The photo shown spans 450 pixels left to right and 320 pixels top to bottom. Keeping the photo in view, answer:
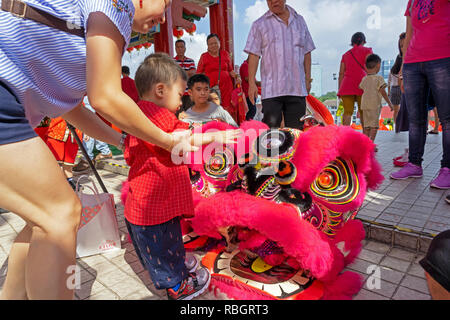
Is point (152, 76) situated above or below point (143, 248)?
above

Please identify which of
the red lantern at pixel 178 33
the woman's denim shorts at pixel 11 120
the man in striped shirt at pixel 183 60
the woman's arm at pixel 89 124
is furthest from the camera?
the red lantern at pixel 178 33

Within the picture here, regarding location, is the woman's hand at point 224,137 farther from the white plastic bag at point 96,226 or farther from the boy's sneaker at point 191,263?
the white plastic bag at point 96,226

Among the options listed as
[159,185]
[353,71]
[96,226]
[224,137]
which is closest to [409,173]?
[353,71]

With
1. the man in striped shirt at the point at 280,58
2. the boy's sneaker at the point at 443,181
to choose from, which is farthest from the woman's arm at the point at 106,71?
the boy's sneaker at the point at 443,181

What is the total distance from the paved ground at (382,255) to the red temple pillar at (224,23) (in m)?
5.48

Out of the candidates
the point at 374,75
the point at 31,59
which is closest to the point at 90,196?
the point at 31,59

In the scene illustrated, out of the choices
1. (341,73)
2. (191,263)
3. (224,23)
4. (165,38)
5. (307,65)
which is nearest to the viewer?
(191,263)

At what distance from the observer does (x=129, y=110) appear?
2.98 feet

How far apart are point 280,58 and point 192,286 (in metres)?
2.07

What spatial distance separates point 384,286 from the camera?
1.49 m

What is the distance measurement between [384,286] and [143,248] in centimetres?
125

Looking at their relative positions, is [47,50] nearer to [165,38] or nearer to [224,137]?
[224,137]

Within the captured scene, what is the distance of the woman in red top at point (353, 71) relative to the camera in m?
4.32

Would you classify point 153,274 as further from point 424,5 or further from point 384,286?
point 424,5
